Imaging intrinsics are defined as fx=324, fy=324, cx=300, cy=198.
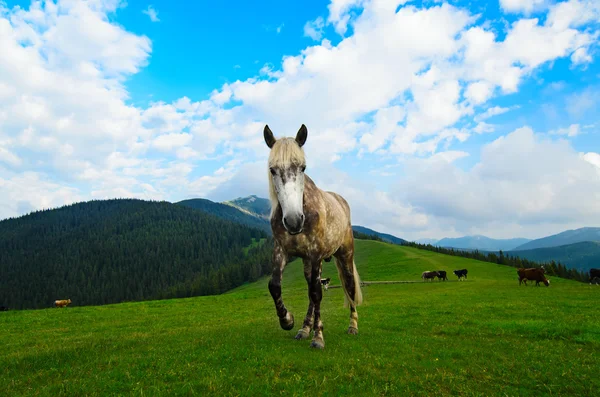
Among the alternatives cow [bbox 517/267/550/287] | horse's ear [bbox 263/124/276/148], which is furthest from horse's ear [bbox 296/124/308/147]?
cow [bbox 517/267/550/287]

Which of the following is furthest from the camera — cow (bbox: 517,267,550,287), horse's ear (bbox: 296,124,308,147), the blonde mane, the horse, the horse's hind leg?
cow (bbox: 517,267,550,287)

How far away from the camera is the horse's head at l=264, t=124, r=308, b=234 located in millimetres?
6578

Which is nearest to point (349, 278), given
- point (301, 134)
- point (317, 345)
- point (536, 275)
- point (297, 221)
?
point (317, 345)

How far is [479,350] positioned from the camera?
7.46m

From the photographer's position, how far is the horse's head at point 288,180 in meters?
6.58

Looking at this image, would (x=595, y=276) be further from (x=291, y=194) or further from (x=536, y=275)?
(x=291, y=194)

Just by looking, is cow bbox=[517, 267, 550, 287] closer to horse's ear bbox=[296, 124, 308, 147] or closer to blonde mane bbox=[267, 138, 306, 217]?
horse's ear bbox=[296, 124, 308, 147]

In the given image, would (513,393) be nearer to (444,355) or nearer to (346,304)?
(444,355)

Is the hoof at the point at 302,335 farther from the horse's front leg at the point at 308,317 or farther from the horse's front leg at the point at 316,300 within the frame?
the horse's front leg at the point at 316,300

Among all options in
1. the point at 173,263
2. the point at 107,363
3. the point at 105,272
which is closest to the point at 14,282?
the point at 105,272

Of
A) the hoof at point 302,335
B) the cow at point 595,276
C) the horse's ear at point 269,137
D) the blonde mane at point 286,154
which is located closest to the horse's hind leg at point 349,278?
the hoof at point 302,335

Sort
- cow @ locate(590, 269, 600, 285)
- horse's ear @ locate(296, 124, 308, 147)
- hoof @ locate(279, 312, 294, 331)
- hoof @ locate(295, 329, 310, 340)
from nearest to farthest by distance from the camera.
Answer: horse's ear @ locate(296, 124, 308, 147) < hoof @ locate(279, 312, 294, 331) < hoof @ locate(295, 329, 310, 340) < cow @ locate(590, 269, 600, 285)

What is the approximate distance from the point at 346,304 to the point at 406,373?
4985mm

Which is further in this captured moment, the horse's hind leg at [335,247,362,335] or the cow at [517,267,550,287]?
the cow at [517,267,550,287]
